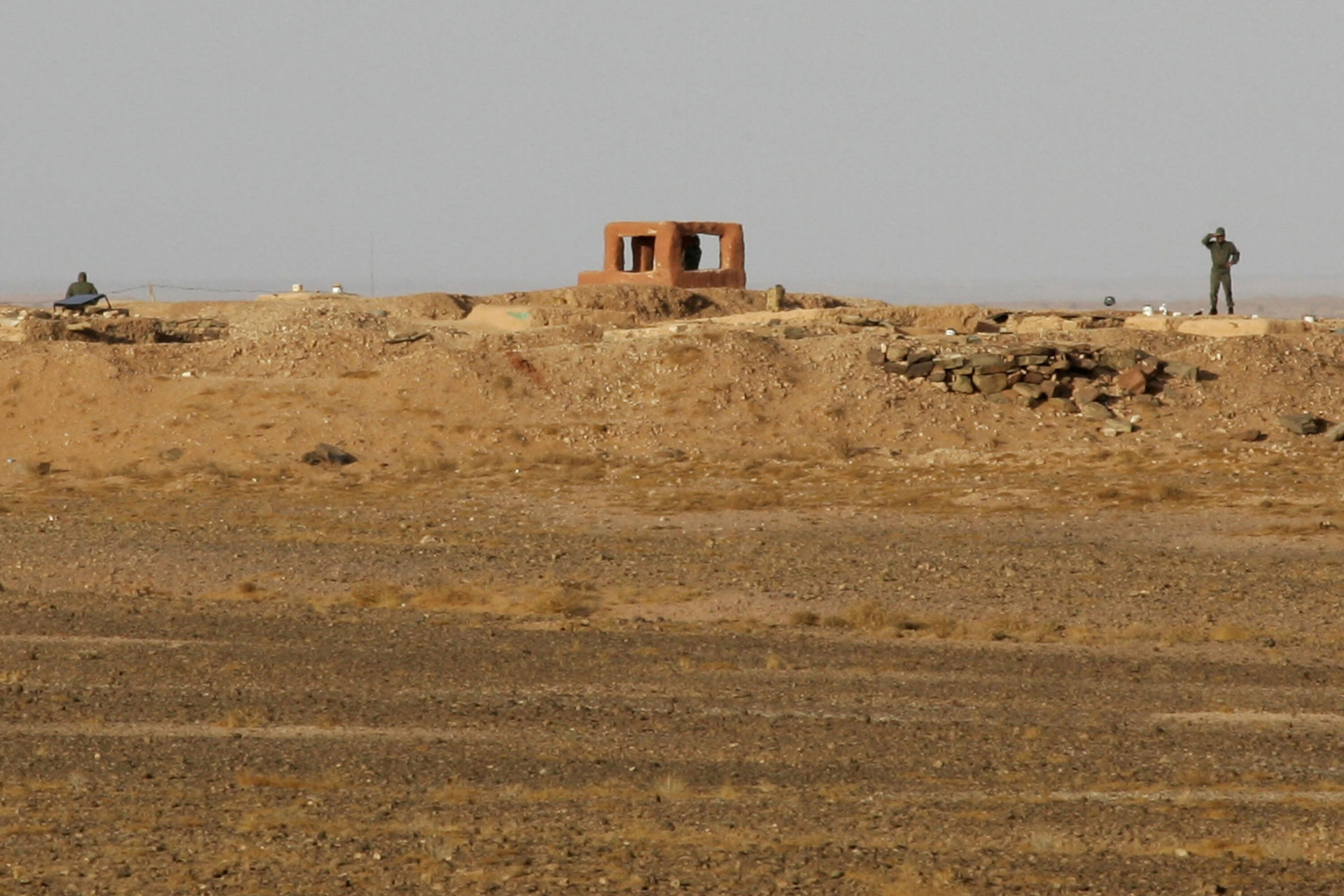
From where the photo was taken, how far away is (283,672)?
10594 mm

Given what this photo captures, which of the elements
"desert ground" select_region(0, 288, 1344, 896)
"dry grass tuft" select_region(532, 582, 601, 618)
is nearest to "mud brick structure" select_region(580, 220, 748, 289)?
"desert ground" select_region(0, 288, 1344, 896)

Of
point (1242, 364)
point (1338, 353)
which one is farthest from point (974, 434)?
point (1338, 353)

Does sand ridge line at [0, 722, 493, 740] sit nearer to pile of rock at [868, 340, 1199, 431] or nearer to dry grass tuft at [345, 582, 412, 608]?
dry grass tuft at [345, 582, 412, 608]

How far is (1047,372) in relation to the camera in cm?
2206

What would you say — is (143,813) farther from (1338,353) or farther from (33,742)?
(1338,353)

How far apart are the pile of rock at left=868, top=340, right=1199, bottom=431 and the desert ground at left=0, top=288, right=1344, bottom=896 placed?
0.07 m

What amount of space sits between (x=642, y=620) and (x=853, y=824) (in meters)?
5.90

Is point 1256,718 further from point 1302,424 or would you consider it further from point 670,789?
point 1302,424

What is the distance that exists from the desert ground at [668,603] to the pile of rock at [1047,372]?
7 centimetres

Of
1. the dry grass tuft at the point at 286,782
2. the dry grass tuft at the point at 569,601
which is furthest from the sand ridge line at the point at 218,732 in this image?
the dry grass tuft at the point at 569,601

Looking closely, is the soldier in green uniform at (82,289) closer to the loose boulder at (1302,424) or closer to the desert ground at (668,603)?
the desert ground at (668,603)

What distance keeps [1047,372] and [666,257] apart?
12.4 m

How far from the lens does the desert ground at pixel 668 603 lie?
6.86 meters

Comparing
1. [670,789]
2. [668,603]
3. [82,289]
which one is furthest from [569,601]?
[82,289]
